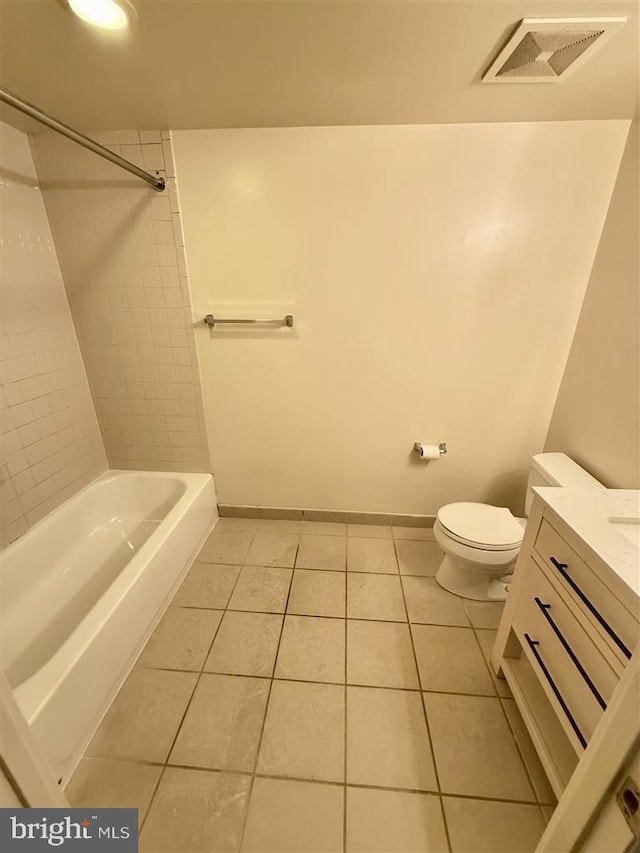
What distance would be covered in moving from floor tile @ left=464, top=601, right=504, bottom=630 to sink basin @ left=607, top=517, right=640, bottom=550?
32.1 inches

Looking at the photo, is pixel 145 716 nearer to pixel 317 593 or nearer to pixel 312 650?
pixel 312 650

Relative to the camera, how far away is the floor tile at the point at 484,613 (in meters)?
1.48

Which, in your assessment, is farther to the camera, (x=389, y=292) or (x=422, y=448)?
(x=422, y=448)

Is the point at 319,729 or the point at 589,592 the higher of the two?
the point at 589,592

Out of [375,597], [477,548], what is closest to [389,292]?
[477,548]

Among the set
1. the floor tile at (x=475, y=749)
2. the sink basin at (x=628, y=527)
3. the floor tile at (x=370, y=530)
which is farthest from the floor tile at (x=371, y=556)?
the sink basin at (x=628, y=527)

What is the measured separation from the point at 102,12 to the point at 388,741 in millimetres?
2226

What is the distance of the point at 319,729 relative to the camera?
1.12m

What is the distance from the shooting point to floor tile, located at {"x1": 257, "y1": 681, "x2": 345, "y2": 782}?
103 cm

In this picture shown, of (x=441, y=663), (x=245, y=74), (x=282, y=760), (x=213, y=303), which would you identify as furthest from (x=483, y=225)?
(x=282, y=760)

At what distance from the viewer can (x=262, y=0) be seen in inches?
33.0

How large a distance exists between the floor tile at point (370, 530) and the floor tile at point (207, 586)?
27.6 inches

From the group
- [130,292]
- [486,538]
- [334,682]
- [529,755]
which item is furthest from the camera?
[130,292]

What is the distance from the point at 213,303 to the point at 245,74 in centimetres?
87
